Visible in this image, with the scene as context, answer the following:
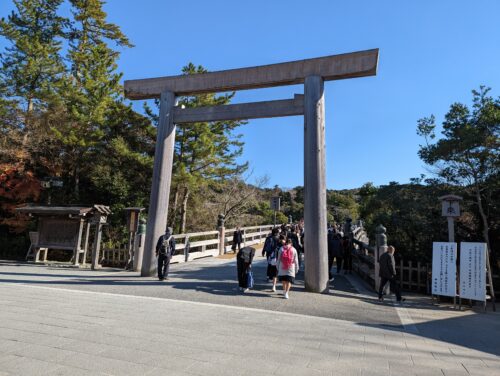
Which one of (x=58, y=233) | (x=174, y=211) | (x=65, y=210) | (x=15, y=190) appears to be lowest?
(x=58, y=233)

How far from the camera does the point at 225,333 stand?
4438 millimetres

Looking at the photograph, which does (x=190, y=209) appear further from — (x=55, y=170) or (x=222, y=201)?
(x=55, y=170)

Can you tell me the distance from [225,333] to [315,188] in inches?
179

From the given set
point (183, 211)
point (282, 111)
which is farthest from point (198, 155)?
point (282, 111)

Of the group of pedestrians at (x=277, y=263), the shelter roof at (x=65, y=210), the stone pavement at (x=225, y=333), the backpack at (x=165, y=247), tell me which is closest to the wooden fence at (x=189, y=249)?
the shelter roof at (x=65, y=210)

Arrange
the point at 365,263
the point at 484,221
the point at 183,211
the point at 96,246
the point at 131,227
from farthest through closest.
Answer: the point at 183,211, the point at 365,263, the point at 96,246, the point at 131,227, the point at 484,221

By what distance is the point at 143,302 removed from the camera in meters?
6.25

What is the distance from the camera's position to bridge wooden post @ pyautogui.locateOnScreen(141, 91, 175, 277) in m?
9.16

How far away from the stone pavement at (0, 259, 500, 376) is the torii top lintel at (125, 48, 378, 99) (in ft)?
18.9

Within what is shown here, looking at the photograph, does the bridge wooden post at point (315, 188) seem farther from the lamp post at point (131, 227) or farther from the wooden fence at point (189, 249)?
the lamp post at point (131, 227)

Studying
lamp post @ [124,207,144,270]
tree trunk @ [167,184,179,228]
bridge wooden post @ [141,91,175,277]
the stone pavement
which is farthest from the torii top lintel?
tree trunk @ [167,184,179,228]

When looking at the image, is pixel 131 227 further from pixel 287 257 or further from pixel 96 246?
pixel 287 257

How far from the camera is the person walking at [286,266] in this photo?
718cm

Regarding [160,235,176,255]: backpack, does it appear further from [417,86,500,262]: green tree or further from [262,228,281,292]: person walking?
[417,86,500,262]: green tree
